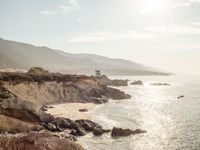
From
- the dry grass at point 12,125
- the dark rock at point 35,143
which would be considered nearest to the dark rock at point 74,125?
the dry grass at point 12,125

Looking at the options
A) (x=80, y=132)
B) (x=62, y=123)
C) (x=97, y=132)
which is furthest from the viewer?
(x=62, y=123)

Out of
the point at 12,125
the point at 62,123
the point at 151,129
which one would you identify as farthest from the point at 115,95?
the point at 12,125

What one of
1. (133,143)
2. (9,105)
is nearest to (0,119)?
(9,105)

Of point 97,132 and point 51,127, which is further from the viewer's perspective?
point 97,132

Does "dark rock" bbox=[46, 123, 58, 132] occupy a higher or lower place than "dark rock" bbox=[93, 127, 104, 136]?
higher

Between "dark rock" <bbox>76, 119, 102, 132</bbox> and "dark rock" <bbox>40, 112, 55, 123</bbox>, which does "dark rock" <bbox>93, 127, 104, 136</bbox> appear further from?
"dark rock" <bbox>40, 112, 55, 123</bbox>

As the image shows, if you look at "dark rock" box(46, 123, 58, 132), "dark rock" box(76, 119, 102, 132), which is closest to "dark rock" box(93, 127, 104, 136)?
"dark rock" box(76, 119, 102, 132)

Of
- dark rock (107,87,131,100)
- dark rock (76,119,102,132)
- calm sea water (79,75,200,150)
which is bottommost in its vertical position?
calm sea water (79,75,200,150)

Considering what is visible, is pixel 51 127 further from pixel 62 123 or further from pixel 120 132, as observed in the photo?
pixel 120 132

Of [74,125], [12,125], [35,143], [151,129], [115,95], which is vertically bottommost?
[151,129]

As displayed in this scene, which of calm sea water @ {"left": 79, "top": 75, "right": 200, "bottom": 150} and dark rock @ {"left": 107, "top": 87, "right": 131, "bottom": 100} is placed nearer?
calm sea water @ {"left": 79, "top": 75, "right": 200, "bottom": 150}

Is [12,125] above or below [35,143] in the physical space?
below

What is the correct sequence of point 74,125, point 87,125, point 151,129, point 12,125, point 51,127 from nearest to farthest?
point 12,125, point 51,127, point 74,125, point 87,125, point 151,129

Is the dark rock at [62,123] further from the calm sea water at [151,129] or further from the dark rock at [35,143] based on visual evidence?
the dark rock at [35,143]
